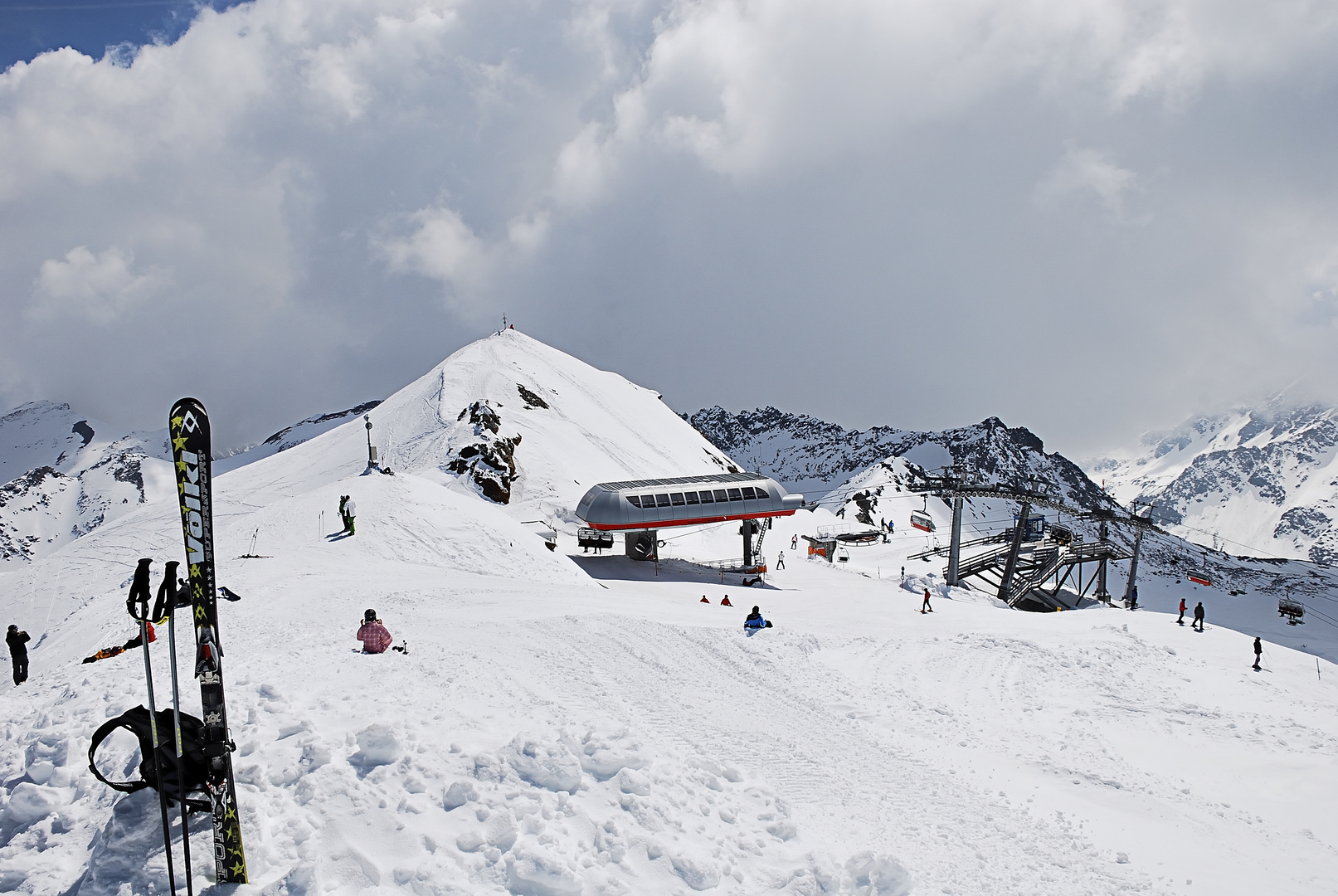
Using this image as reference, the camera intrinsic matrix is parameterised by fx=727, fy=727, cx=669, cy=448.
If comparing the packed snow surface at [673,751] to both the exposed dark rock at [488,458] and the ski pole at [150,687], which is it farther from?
the exposed dark rock at [488,458]

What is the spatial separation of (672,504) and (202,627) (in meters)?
35.1

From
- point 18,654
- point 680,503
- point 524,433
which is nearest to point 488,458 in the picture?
point 524,433

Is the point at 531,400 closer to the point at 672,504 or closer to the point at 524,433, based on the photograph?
the point at 524,433

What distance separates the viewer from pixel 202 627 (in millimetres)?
7484

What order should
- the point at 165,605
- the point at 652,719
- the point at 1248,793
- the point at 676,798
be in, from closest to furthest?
the point at 165,605 → the point at 676,798 → the point at 652,719 → the point at 1248,793

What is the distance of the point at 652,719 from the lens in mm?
12570

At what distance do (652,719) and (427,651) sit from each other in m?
5.17

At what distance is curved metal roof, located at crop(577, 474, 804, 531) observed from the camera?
4141 cm

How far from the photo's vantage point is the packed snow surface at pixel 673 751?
8617mm

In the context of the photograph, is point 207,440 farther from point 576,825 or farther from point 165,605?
point 576,825

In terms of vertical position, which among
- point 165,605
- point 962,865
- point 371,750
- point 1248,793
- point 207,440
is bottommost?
point 1248,793

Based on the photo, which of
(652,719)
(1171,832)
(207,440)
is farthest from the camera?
(652,719)

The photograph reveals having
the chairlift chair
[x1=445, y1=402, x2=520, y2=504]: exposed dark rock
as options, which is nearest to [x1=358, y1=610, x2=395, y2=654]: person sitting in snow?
[x1=445, y1=402, x2=520, y2=504]: exposed dark rock

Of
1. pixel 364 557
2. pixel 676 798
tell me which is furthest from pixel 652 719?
pixel 364 557
